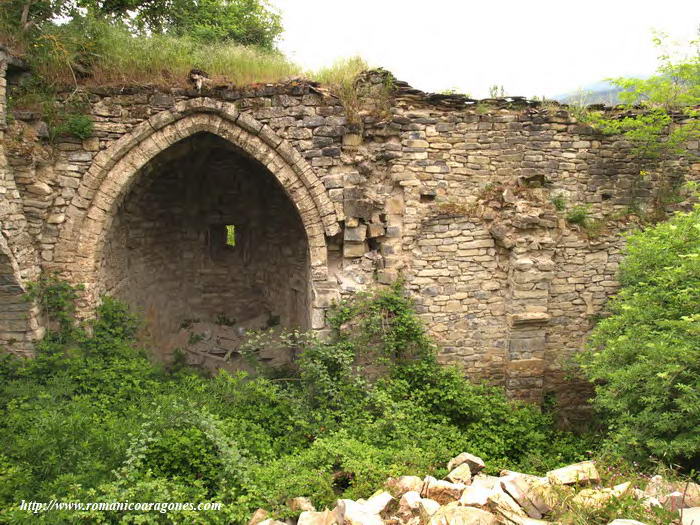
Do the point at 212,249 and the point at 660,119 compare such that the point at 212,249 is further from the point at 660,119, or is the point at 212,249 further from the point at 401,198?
the point at 660,119

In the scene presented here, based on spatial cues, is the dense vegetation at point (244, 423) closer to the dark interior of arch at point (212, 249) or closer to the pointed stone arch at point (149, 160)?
the pointed stone arch at point (149, 160)

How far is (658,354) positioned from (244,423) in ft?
14.6

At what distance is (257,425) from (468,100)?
17.0 ft

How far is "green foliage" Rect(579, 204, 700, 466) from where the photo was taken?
3.96 meters

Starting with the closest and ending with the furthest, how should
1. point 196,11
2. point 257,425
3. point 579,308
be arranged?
point 257,425, point 579,308, point 196,11

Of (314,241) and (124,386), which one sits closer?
(124,386)

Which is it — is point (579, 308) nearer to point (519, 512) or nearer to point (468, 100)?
point (468, 100)

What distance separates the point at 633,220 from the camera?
21.8 ft

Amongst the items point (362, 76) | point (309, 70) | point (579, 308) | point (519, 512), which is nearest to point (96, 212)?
point (309, 70)

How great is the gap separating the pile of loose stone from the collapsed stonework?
267 centimetres

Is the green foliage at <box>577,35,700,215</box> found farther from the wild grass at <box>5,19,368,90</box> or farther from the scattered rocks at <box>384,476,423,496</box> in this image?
the scattered rocks at <box>384,476,423,496</box>

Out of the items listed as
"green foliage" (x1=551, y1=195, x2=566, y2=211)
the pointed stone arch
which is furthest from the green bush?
the pointed stone arch

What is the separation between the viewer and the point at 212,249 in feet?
31.6

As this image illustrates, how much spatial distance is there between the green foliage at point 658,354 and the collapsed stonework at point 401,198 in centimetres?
114
